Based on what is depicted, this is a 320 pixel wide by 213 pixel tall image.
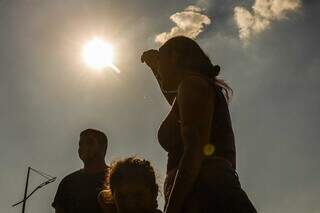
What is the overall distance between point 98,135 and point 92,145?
21 centimetres

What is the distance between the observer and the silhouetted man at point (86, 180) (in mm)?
6379

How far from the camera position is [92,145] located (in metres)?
6.93

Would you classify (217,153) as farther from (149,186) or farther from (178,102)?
(149,186)

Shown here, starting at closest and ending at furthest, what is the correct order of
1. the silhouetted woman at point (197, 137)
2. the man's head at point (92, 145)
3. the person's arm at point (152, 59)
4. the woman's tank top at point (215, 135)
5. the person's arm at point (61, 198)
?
the silhouetted woman at point (197, 137) → the woman's tank top at point (215, 135) → the person's arm at point (152, 59) → the person's arm at point (61, 198) → the man's head at point (92, 145)

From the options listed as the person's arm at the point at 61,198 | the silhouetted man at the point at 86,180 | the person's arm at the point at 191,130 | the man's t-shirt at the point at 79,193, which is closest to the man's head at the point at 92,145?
the silhouetted man at the point at 86,180

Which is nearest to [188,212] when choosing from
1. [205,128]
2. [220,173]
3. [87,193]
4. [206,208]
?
[206,208]

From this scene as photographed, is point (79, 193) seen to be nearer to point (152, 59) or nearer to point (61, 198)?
point (61, 198)

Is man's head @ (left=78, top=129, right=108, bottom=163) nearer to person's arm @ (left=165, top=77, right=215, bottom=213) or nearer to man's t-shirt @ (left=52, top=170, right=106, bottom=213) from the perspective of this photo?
man's t-shirt @ (left=52, top=170, right=106, bottom=213)

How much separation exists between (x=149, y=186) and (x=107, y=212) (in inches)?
17.3

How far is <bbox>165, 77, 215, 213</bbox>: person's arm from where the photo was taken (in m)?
2.95

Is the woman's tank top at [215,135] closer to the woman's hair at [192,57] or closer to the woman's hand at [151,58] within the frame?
the woman's hair at [192,57]

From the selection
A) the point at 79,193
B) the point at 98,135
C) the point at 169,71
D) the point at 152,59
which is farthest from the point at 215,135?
the point at 98,135

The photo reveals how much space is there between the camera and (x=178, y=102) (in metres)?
3.17

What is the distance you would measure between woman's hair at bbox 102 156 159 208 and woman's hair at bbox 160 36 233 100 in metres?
1.01
